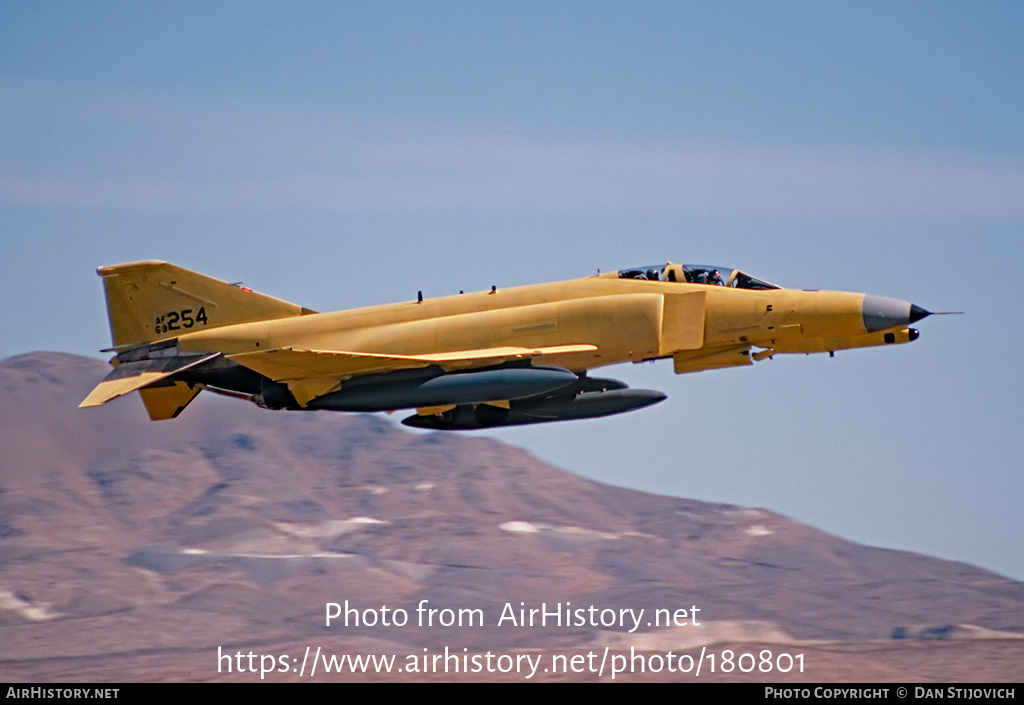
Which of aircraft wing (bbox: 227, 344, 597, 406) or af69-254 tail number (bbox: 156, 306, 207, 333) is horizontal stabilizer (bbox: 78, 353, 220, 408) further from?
aircraft wing (bbox: 227, 344, 597, 406)

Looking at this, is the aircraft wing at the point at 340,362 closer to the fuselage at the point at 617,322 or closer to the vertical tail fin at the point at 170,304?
the fuselage at the point at 617,322

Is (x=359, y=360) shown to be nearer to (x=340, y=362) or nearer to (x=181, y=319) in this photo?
(x=340, y=362)

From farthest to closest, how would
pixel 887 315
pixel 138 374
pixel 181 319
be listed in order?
pixel 181 319
pixel 138 374
pixel 887 315

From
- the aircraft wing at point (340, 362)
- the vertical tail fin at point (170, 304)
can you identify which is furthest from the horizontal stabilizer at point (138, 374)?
the aircraft wing at point (340, 362)

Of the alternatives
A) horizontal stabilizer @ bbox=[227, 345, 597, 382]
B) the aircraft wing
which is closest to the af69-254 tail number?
the aircraft wing

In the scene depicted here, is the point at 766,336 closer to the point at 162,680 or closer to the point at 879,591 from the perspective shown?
the point at 162,680

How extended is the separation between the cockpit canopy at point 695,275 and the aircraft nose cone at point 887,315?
1982 millimetres

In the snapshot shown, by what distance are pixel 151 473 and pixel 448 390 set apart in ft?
467

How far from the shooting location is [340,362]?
2711cm

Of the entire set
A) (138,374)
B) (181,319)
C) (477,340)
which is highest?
(181,319)

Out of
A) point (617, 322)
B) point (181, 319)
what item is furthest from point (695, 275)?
point (181, 319)

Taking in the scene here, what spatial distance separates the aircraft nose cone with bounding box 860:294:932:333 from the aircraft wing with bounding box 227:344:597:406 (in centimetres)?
526

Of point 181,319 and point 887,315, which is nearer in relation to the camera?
point 887,315

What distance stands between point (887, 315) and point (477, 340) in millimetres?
7997
